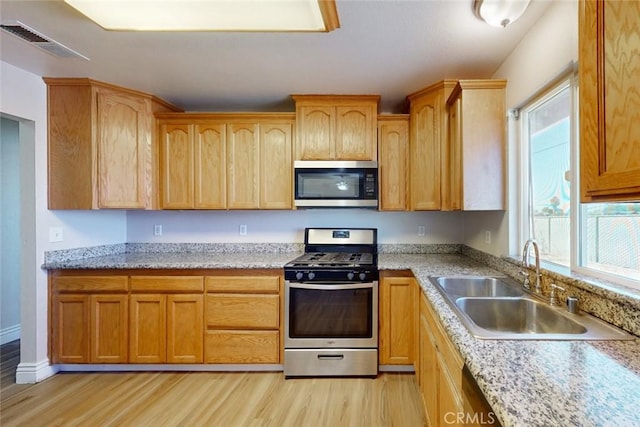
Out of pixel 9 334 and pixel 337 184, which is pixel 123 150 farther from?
pixel 9 334

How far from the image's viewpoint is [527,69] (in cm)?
188

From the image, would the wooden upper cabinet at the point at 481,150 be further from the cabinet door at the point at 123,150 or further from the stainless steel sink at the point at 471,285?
the cabinet door at the point at 123,150

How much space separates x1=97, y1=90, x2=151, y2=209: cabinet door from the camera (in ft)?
8.45

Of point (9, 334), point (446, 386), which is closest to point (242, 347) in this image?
point (446, 386)

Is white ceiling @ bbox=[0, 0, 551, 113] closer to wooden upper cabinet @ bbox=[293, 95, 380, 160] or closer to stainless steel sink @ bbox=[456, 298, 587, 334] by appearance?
wooden upper cabinet @ bbox=[293, 95, 380, 160]

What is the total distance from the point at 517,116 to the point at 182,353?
314 centimetres

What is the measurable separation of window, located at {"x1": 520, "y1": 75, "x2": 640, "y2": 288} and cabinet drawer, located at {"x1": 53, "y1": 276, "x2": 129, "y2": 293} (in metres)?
3.10

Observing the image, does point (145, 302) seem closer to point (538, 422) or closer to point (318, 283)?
point (318, 283)

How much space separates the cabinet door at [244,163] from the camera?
2885 mm

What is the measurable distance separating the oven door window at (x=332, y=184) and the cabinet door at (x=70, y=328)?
2.09 meters

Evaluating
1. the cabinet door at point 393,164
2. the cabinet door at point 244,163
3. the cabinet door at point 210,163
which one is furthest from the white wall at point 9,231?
the cabinet door at point 393,164

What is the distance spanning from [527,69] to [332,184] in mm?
1591

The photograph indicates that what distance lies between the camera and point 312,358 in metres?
2.43

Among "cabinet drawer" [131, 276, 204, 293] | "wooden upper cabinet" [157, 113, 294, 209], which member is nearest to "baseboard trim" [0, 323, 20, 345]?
"cabinet drawer" [131, 276, 204, 293]
